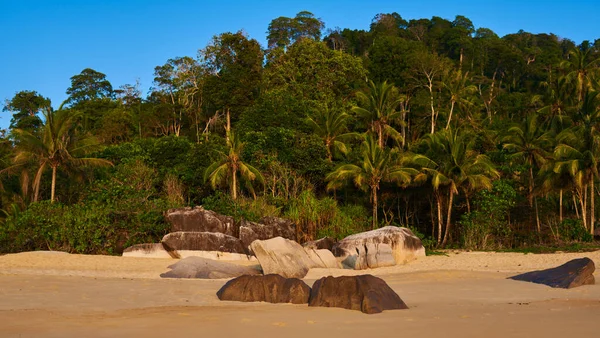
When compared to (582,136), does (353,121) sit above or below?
above

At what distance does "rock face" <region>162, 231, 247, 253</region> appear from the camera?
21938 millimetres

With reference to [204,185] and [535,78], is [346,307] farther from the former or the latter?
[535,78]

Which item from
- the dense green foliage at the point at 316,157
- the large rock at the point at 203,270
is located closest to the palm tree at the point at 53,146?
the dense green foliage at the point at 316,157

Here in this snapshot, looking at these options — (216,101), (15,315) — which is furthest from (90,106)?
(15,315)

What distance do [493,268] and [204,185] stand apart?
19523mm

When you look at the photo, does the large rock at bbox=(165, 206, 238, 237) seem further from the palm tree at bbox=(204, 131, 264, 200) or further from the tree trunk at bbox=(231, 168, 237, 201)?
the tree trunk at bbox=(231, 168, 237, 201)

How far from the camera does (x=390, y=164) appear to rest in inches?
1232

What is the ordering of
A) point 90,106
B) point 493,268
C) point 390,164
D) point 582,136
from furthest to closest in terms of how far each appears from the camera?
1. point 90,106
2. point 390,164
3. point 582,136
4. point 493,268

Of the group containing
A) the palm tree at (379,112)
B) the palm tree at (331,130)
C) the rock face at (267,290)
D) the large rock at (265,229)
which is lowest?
the rock face at (267,290)

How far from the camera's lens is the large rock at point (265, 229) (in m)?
23.5

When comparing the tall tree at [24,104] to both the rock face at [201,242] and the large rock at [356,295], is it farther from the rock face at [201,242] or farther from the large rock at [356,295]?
the large rock at [356,295]

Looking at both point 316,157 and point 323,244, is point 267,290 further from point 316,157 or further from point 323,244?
point 316,157

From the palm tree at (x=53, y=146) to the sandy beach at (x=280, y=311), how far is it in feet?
47.8

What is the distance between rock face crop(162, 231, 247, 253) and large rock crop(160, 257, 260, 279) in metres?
5.73
